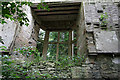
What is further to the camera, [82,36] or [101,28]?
[82,36]

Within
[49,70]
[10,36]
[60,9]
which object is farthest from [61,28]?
[49,70]

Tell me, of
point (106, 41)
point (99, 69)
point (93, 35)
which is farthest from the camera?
point (93, 35)

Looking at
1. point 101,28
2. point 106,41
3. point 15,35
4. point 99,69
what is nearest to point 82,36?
point 101,28

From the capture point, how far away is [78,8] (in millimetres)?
5102

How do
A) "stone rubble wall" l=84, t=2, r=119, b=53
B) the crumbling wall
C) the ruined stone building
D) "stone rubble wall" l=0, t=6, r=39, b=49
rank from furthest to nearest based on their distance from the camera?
"stone rubble wall" l=0, t=6, r=39, b=49 → the crumbling wall → "stone rubble wall" l=84, t=2, r=119, b=53 → the ruined stone building

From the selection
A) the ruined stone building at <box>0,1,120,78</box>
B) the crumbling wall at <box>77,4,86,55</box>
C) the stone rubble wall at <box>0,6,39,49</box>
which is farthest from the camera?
→ the stone rubble wall at <box>0,6,39,49</box>

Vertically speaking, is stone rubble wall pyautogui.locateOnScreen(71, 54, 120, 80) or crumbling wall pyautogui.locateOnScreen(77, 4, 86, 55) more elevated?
crumbling wall pyautogui.locateOnScreen(77, 4, 86, 55)

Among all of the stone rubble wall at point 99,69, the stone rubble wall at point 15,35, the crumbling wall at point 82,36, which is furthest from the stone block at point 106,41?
the stone rubble wall at point 15,35

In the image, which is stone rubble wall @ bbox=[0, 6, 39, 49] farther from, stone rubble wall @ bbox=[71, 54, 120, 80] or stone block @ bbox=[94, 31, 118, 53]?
stone block @ bbox=[94, 31, 118, 53]

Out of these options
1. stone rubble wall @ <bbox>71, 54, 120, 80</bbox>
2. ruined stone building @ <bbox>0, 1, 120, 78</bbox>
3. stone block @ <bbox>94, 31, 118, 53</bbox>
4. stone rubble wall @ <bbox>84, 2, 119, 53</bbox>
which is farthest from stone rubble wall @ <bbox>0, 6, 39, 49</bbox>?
stone block @ <bbox>94, 31, 118, 53</bbox>

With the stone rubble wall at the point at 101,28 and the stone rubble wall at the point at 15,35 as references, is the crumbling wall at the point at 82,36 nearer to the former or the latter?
the stone rubble wall at the point at 101,28

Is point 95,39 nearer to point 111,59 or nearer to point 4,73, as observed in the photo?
point 111,59

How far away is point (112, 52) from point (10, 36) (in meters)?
3.91

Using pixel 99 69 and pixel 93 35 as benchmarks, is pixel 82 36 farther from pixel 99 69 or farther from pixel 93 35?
pixel 99 69
